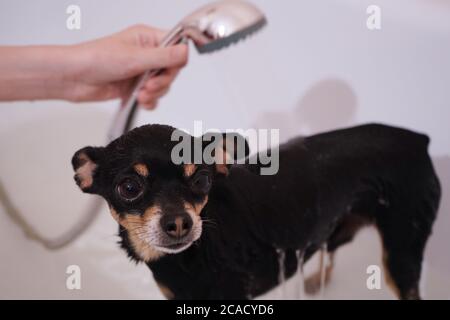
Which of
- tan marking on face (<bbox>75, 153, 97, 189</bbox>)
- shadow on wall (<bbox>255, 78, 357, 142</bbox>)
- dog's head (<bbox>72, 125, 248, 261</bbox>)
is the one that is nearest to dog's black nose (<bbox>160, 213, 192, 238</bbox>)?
dog's head (<bbox>72, 125, 248, 261</bbox>)

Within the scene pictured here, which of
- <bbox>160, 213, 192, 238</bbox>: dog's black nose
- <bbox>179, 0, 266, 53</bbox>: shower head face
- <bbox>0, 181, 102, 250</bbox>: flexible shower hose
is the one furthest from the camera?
<bbox>0, 181, 102, 250</bbox>: flexible shower hose

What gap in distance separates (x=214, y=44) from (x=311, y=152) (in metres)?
0.22

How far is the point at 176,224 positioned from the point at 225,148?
4.6 inches

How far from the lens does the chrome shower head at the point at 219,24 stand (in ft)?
2.08

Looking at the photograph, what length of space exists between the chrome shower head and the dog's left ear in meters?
0.14

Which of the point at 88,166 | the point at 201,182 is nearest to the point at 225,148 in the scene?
the point at 201,182

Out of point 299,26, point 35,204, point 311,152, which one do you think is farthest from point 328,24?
point 35,204

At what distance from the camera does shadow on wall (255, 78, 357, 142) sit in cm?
86

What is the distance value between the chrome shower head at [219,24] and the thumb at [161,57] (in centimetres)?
2

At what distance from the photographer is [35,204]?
0.79 metres

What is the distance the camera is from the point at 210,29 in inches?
25.0

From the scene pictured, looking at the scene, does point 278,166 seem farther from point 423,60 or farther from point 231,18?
point 423,60

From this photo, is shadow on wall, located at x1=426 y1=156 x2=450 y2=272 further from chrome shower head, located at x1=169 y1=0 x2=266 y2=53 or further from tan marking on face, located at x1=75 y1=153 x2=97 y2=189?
tan marking on face, located at x1=75 y1=153 x2=97 y2=189

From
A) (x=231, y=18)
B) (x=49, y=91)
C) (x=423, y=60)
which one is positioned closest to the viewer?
(x=231, y=18)
